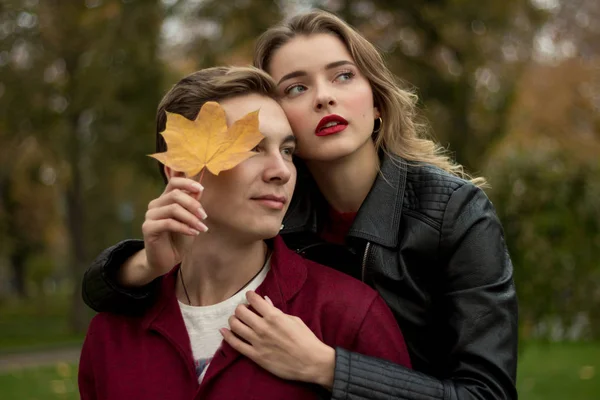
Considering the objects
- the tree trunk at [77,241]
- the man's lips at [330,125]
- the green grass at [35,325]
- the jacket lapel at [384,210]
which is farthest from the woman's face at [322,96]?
the tree trunk at [77,241]

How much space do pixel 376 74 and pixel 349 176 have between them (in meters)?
0.41

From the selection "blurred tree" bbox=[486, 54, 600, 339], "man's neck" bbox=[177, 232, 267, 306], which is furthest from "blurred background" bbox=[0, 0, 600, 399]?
"man's neck" bbox=[177, 232, 267, 306]

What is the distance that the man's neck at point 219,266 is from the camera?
2541mm

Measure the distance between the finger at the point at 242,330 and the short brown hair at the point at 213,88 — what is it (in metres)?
0.66

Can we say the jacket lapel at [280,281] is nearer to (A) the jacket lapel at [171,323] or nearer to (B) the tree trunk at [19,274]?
(A) the jacket lapel at [171,323]

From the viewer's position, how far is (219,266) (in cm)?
255

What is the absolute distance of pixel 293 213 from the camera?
3252 mm

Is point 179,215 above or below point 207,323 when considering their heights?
above

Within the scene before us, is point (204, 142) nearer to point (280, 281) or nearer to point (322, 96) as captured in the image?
point (280, 281)

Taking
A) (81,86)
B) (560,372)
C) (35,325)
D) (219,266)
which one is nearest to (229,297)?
(219,266)

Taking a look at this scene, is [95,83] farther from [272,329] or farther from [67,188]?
[272,329]

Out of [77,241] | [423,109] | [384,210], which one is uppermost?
[423,109]

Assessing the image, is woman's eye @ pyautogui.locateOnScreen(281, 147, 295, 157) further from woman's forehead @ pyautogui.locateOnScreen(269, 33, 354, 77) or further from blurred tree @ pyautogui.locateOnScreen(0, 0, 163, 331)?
blurred tree @ pyautogui.locateOnScreen(0, 0, 163, 331)

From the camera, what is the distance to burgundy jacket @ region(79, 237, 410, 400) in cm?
237
